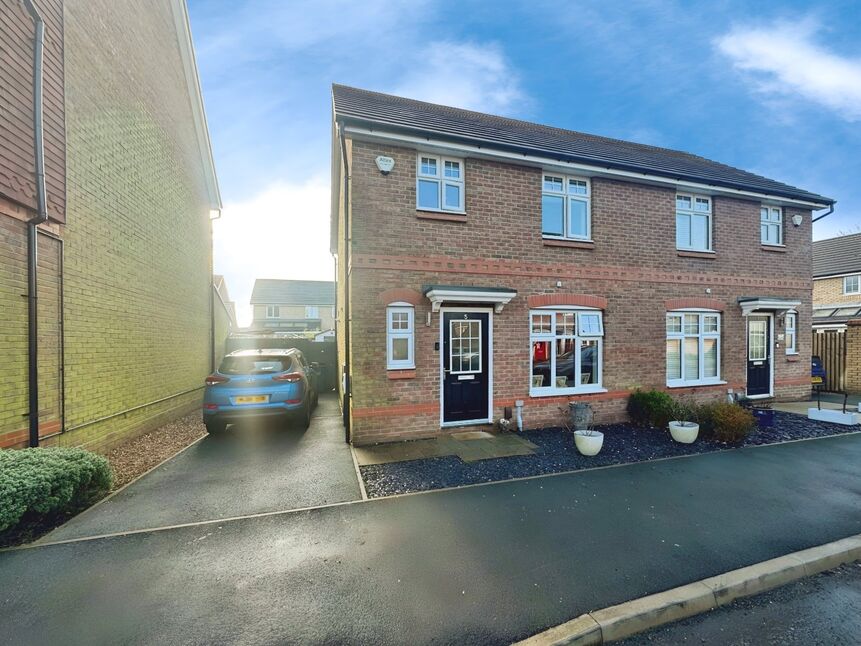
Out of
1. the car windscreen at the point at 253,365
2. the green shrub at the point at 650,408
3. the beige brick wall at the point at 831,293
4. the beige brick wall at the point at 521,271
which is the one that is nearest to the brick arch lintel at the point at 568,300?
the beige brick wall at the point at 521,271

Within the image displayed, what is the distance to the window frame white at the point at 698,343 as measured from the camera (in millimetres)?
8758

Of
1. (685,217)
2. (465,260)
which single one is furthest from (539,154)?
(685,217)

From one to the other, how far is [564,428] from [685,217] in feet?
19.4

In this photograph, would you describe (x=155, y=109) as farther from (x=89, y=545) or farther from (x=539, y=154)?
(x=89, y=545)

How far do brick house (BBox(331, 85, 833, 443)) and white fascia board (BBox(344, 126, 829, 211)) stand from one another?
4 cm

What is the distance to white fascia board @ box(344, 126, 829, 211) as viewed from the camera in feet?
21.6

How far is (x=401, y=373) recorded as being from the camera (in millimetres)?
6754

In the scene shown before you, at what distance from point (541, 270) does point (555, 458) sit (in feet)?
11.9

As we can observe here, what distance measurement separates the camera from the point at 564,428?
7.64m

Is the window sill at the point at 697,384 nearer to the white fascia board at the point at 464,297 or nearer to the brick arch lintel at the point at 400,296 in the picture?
the white fascia board at the point at 464,297

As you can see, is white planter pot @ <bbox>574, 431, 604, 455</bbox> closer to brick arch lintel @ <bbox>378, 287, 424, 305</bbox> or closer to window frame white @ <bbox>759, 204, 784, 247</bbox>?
brick arch lintel @ <bbox>378, 287, 424, 305</bbox>

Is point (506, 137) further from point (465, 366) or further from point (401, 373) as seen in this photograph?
point (401, 373)

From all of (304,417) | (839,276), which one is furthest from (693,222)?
(839,276)

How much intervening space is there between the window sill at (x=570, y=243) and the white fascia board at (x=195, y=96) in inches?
423
